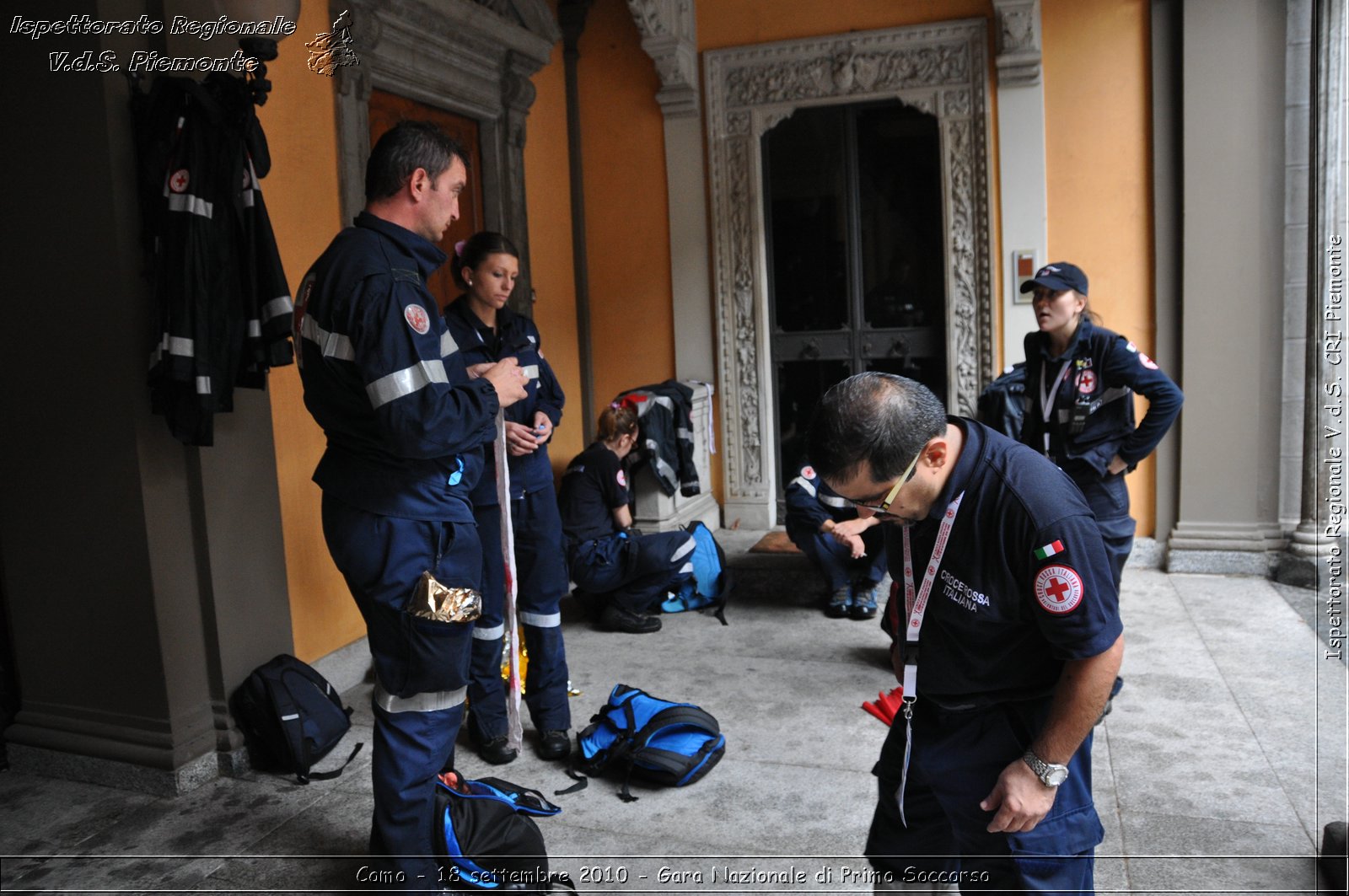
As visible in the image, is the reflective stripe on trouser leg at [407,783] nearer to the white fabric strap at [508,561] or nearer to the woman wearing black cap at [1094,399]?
the white fabric strap at [508,561]

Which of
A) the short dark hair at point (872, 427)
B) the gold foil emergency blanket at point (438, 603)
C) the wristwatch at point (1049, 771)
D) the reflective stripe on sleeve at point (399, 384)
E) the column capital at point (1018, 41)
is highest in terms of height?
the column capital at point (1018, 41)

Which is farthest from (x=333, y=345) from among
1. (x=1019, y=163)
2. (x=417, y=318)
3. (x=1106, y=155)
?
(x=1106, y=155)

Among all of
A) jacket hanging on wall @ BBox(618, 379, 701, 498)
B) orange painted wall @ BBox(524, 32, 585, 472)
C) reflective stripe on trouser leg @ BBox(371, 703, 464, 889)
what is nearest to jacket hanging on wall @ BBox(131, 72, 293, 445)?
reflective stripe on trouser leg @ BBox(371, 703, 464, 889)

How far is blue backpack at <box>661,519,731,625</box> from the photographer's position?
6.03 metres

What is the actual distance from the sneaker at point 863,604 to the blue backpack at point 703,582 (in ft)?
2.46

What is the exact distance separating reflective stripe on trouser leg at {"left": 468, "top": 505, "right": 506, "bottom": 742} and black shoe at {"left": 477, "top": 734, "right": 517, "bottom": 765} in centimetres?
2

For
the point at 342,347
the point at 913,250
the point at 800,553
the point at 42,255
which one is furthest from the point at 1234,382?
the point at 42,255

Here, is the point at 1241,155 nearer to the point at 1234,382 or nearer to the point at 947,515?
the point at 1234,382

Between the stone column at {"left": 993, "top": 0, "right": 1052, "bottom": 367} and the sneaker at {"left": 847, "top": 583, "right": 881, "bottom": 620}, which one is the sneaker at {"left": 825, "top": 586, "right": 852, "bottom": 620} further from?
the stone column at {"left": 993, "top": 0, "right": 1052, "bottom": 367}

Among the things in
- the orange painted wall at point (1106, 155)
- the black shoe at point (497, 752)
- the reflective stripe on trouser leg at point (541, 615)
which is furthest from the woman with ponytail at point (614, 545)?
the orange painted wall at point (1106, 155)

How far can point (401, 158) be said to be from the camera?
2.91 metres

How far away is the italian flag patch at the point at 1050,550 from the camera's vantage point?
185 cm

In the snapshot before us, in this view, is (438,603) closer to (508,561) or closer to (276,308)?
(508,561)

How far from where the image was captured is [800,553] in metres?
6.79
